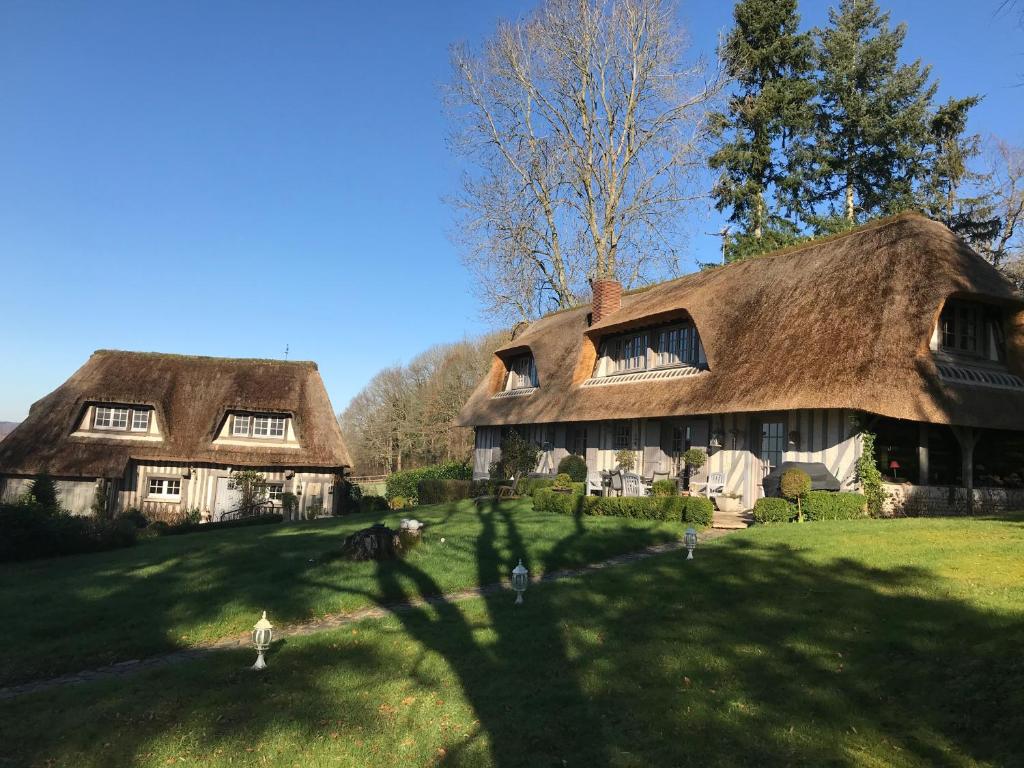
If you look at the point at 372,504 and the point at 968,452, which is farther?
the point at 372,504

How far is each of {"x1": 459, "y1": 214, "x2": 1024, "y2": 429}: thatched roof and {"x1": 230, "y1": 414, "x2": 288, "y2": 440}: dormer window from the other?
14143mm

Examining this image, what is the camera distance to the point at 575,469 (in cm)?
2333

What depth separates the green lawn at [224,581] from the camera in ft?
28.4

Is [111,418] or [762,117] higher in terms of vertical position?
[762,117]

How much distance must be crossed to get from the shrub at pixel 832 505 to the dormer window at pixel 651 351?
22.1 ft

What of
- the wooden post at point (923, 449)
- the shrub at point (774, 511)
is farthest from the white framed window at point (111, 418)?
the wooden post at point (923, 449)

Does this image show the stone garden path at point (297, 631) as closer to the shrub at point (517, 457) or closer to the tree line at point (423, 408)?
the shrub at point (517, 457)

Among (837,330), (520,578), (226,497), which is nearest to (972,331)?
(837,330)

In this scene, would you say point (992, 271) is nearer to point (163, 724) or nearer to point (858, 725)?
point (858, 725)

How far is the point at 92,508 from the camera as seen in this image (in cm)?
2647

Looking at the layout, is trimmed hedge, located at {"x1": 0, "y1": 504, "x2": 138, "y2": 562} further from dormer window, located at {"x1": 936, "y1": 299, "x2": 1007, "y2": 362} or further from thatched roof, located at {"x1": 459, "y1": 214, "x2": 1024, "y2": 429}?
dormer window, located at {"x1": 936, "y1": 299, "x2": 1007, "y2": 362}

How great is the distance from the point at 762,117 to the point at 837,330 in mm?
25718

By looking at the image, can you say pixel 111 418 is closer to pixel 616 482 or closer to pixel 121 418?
pixel 121 418

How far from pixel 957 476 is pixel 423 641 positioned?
1507 centimetres
